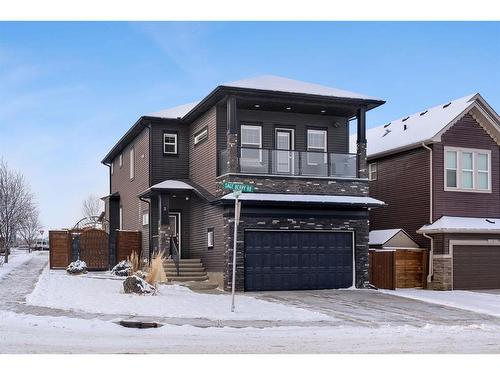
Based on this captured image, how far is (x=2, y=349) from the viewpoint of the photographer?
10.7m

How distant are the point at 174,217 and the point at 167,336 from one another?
15.5 meters

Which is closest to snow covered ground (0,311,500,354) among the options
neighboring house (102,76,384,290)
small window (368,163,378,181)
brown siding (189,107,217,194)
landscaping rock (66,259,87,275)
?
neighboring house (102,76,384,290)

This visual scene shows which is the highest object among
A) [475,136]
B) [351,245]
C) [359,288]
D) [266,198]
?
[475,136]

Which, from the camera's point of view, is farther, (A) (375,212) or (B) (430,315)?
(A) (375,212)

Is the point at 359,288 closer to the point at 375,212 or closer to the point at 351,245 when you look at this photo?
the point at 351,245

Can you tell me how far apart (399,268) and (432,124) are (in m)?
6.20

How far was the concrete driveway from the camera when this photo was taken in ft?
52.6

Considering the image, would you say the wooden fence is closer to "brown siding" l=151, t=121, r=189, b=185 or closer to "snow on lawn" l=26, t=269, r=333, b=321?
"snow on lawn" l=26, t=269, r=333, b=321

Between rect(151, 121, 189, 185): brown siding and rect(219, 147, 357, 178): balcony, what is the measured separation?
457 centimetres

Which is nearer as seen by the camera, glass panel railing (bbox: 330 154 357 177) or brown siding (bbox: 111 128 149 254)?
glass panel railing (bbox: 330 154 357 177)

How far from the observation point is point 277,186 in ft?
76.1

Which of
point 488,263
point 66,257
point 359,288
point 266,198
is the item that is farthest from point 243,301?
point 66,257

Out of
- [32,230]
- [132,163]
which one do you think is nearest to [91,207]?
[32,230]

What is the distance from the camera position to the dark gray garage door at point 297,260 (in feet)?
74.7
